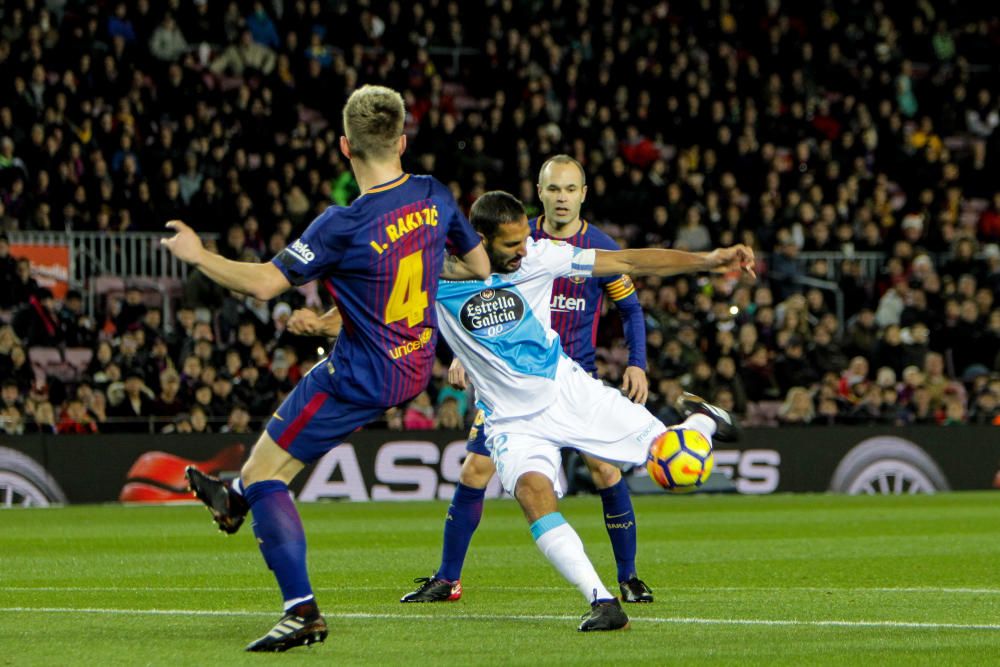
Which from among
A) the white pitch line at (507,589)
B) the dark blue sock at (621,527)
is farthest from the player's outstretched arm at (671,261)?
the white pitch line at (507,589)

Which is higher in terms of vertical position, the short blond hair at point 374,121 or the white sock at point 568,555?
the short blond hair at point 374,121

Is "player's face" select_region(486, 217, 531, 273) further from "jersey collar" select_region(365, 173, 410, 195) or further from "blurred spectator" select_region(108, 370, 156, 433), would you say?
"blurred spectator" select_region(108, 370, 156, 433)

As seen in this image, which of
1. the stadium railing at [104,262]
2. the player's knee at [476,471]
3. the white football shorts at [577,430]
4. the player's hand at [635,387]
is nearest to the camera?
the white football shorts at [577,430]

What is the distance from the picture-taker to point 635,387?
9297 millimetres

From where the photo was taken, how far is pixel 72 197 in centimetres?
2178

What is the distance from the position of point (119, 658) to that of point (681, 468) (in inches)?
108

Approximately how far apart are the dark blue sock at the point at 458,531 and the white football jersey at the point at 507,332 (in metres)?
1.30

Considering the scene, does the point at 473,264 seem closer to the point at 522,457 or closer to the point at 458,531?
the point at 522,457

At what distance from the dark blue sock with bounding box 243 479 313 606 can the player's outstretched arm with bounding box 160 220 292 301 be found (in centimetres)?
90

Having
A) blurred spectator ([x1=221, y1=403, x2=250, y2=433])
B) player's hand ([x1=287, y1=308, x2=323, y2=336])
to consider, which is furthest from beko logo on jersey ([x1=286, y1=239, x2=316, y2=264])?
blurred spectator ([x1=221, y1=403, x2=250, y2=433])

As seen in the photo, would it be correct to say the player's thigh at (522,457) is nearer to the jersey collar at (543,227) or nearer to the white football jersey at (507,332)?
the white football jersey at (507,332)

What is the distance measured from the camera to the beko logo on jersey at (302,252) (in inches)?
268

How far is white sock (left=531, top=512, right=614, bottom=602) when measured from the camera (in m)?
7.38

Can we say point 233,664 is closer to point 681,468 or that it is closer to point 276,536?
point 276,536
